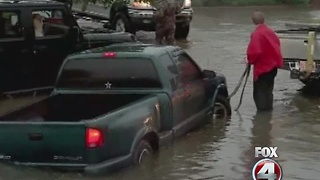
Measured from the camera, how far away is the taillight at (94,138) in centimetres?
756

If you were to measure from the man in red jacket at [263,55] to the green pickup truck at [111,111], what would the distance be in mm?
1067

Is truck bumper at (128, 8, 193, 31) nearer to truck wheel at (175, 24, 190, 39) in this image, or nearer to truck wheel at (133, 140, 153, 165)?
truck wheel at (175, 24, 190, 39)

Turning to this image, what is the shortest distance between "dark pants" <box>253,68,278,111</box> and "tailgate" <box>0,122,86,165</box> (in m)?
5.19

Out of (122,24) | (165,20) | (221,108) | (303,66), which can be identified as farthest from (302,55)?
(122,24)

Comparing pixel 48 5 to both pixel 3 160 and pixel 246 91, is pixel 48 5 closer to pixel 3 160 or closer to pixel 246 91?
pixel 246 91

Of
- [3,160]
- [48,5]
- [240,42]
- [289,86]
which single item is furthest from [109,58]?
[240,42]

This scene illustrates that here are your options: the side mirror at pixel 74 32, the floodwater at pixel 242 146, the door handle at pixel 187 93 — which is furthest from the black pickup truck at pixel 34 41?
the door handle at pixel 187 93

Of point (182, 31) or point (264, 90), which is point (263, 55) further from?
point (182, 31)

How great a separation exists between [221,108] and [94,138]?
14.2ft

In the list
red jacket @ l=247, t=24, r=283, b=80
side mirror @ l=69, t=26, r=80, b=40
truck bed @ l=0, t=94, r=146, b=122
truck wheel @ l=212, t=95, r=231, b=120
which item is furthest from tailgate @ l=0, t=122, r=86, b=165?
side mirror @ l=69, t=26, r=80, b=40

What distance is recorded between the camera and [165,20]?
1997cm

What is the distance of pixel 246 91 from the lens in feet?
47.8

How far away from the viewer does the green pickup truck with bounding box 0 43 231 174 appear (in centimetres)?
771

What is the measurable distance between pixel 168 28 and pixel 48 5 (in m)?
6.66
